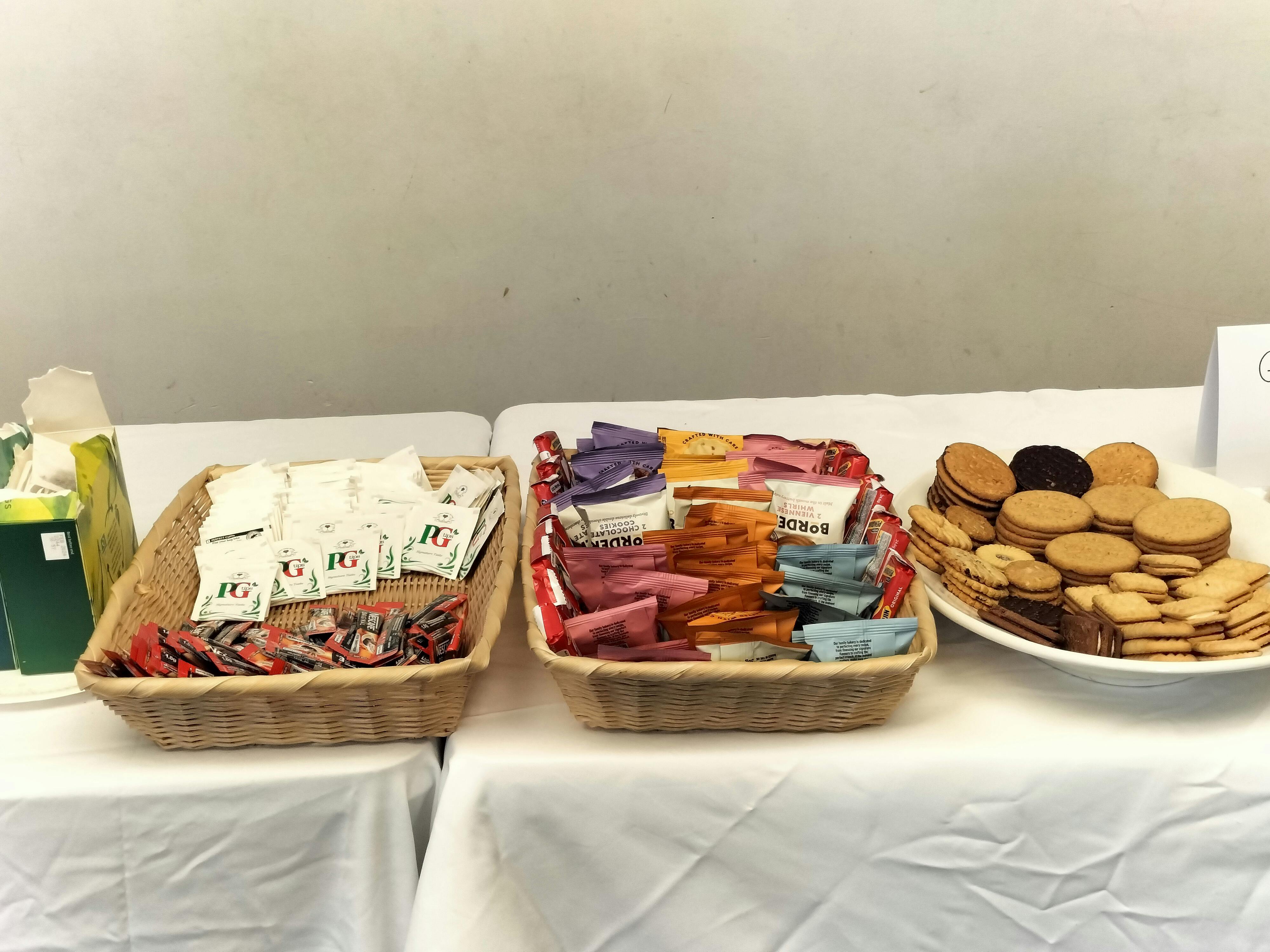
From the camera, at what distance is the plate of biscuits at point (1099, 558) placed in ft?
2.70

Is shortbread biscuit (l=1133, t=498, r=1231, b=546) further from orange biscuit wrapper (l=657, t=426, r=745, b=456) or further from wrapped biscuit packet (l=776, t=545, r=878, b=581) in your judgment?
orange biscuit wrapper (l=657, t=426, r=745, b=456)

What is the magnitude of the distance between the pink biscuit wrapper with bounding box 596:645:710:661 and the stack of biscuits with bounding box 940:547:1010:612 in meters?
0.30

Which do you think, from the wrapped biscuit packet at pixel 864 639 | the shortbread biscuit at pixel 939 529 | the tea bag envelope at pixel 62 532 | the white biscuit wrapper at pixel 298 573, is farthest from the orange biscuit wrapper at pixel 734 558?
the tea bag envelope at pixel 62 532

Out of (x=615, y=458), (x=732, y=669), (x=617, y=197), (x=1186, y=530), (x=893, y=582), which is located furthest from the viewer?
(x=617, y=197)

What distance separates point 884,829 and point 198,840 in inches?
23.2

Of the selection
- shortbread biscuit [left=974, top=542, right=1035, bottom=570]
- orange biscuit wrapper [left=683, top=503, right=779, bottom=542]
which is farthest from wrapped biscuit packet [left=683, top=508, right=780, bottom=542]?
shortbread biscuit [left=974, top=542, right=1035, bottom=570]

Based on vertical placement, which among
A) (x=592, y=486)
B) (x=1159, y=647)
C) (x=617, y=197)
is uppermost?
(x=617, y=197)

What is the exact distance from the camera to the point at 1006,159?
2641mm

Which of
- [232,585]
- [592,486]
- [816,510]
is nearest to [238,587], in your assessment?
[232,585]

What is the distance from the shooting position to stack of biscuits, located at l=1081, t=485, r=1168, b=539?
40.1 inches

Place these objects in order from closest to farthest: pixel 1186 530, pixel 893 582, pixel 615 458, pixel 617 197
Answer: pixel 893 582 < pixel 1186 530 < pixel 615 458 < pixel 617 197

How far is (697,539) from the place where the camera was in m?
0.87

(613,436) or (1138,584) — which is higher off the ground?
(613,436)

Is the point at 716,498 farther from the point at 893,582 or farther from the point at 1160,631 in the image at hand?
the point at 1160,631
